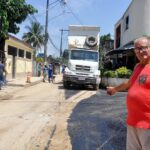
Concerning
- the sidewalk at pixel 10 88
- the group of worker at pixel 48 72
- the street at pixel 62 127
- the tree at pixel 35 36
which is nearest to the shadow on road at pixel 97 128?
the street at pixel 62 127

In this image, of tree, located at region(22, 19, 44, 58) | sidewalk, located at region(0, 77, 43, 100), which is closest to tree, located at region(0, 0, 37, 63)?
sidewalk, located at region(0, 77, 43, 100)

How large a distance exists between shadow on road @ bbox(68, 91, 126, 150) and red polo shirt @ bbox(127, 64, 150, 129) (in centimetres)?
352

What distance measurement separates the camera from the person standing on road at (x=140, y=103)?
4.66 meters

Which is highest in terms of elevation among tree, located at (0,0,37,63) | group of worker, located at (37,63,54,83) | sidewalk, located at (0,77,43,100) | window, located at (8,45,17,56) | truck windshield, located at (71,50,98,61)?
tree, located at (0,0,37,63)

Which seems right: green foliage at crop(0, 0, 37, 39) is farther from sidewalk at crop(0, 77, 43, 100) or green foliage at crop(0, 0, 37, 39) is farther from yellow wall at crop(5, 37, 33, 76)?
yellow wall at crop(5, 37, 33, 76)

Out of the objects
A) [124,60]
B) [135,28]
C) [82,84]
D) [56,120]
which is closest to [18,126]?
[56,120]

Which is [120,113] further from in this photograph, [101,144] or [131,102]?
[131,102]

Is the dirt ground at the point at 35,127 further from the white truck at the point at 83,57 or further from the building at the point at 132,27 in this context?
the building at the point at 132,27

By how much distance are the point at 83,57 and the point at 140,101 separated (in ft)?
72.9

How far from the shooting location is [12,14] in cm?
2512

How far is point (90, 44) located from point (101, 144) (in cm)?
1889

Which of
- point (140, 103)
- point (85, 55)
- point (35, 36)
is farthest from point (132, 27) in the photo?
point (35, 36)

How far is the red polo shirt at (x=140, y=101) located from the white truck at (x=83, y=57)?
68.0 ft

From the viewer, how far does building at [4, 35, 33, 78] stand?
123 ft
